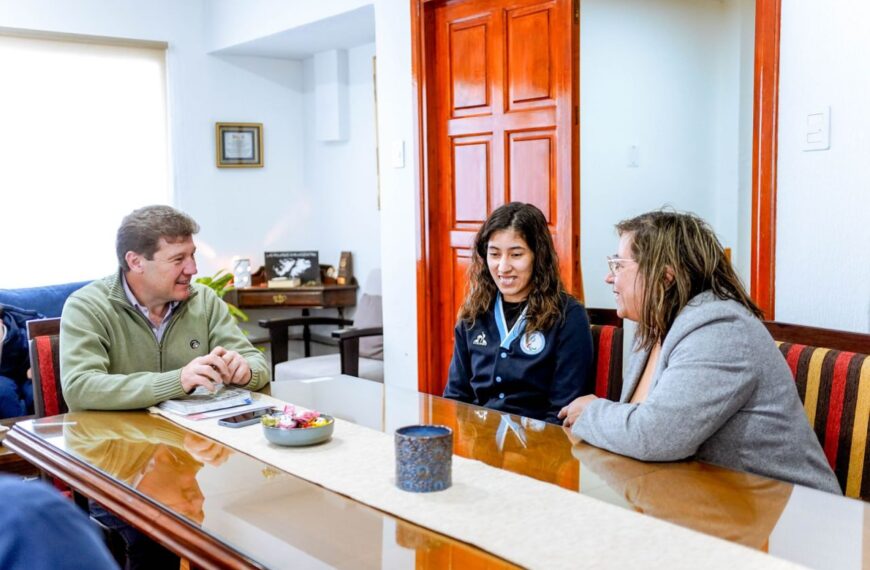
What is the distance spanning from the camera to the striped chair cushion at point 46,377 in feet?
7.88

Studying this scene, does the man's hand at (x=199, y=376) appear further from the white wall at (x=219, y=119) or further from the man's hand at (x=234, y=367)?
the white wall at (x=219, y=119)

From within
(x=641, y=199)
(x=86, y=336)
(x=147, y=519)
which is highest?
(x=641, y=199)

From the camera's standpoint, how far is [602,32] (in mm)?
4992

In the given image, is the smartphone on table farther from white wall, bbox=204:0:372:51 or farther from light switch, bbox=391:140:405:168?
white wall, bbox=204:0:372:51

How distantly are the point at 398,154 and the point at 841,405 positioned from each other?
2702 mm

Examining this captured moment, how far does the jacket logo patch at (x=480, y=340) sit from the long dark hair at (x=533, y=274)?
0.05m

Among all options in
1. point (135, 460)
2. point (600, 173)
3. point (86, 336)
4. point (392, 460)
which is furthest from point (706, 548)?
point (600, 173)

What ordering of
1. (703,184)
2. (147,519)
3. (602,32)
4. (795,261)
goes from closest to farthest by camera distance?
(147,519) < (795,261) < (602,32) < (703,184)

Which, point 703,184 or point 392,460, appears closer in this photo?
point 392,460

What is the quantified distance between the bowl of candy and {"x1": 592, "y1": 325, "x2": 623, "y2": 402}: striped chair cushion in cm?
87

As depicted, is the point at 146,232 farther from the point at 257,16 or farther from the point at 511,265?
the point at 257,16

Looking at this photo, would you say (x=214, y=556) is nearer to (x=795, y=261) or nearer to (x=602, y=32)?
(x=795, y=261)

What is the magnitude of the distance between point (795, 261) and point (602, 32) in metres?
2.67

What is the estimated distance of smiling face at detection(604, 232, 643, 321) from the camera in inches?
73.9
